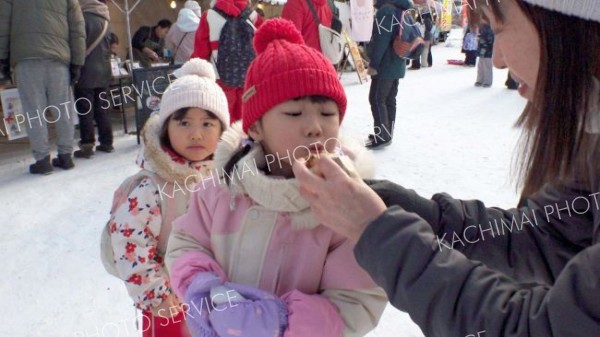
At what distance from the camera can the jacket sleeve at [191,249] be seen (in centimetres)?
115

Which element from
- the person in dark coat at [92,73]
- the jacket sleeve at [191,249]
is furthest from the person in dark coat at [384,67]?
the jacket sleeve at [191,249]

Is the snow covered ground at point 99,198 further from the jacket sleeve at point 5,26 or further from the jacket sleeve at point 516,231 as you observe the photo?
the jacket sleeve at point 5,26

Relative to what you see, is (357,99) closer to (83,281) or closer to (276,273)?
(83,281)

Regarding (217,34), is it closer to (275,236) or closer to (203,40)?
(203,40)

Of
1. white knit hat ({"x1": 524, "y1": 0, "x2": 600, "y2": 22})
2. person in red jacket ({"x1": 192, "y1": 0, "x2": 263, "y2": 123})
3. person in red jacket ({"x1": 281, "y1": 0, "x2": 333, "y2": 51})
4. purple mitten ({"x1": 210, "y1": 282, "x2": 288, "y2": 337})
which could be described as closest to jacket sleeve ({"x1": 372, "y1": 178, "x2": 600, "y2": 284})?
purple mitten ({"x1": 210, "y1": 282, "x2": 288, "y2": 337})

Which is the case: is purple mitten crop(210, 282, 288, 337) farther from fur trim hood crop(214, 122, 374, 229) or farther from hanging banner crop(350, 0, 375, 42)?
hanging banner crop(350, 0, 375, 42)

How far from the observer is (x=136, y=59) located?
728cm

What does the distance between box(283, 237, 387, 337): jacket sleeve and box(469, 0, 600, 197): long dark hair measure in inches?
18.1

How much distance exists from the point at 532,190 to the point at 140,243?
1.13 m

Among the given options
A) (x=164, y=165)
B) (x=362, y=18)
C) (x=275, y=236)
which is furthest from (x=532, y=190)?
(x=362, y=18)

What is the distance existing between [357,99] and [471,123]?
2327 millimetres

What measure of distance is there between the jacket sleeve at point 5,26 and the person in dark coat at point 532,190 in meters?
3.98

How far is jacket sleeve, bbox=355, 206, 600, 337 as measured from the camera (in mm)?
646

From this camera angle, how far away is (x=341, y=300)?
1.08 m
